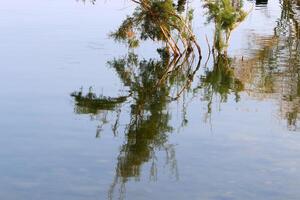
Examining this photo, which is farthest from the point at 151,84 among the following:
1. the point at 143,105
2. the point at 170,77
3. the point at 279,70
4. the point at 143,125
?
the point at 143,125

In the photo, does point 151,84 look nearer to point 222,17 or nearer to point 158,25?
point 158,25

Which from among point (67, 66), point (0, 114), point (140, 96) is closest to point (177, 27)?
point (67, 66)

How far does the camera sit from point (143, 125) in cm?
2017

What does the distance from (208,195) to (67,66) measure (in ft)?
52.7

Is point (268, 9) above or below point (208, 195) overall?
above

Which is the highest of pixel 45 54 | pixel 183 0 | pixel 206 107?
pixel 183 0

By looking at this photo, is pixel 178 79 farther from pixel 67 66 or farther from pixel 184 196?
pixel 184 196

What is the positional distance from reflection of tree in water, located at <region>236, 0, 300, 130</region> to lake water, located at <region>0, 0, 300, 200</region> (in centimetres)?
6

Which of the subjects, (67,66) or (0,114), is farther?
(67,66)

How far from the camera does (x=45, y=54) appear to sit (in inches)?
1234

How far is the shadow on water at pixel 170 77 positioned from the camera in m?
18.3

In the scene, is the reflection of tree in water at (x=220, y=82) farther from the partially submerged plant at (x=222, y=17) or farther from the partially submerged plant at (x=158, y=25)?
the partially submerged plant at (x=158, y=25)

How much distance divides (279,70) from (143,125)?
11.5 metres

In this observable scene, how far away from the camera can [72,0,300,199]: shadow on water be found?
60.0 ft
